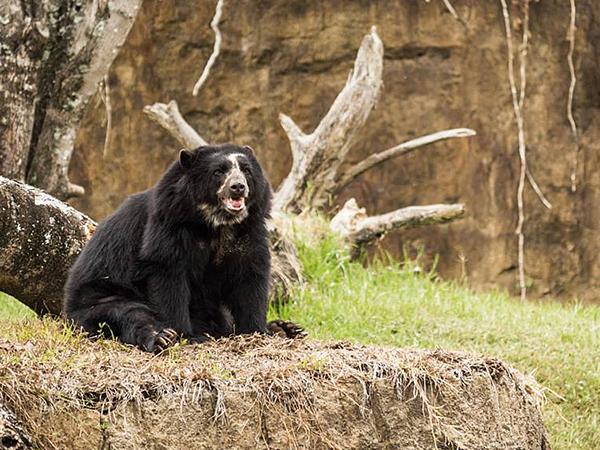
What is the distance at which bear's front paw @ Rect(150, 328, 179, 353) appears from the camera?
17.3 feet

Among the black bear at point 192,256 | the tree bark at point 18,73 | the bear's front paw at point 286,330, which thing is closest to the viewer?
the black bear at point 192,256

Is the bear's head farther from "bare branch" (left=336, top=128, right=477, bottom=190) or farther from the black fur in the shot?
"bare branch" (left=336, top=128, right=477, bottom=190)

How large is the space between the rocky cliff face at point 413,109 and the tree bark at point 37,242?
4.78 m

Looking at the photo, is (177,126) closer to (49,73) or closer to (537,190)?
(49,73)

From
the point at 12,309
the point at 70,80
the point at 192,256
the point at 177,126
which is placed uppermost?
the point at 70,80

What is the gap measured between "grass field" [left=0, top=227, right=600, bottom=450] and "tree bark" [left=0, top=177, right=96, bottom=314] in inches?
32.4

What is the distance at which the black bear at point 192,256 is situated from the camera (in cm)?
577

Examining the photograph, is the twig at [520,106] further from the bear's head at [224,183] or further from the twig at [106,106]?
the bear's head at [224,183]

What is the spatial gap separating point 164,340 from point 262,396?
2.52 feet

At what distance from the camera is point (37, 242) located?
6.56 metres

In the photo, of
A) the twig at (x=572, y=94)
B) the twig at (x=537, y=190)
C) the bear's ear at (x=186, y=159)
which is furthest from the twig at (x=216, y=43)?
the twig at (x=572, y=94)

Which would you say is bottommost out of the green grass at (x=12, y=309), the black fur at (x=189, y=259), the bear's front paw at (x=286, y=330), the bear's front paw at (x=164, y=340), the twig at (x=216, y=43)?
the green grass at (x=12, y=309)

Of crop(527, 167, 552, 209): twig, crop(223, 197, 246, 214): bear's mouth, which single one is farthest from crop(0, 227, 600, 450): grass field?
crop(223, 197, 246, 214): bear's mouth

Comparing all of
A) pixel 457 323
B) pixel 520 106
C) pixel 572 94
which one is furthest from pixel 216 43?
pixel 572 94
